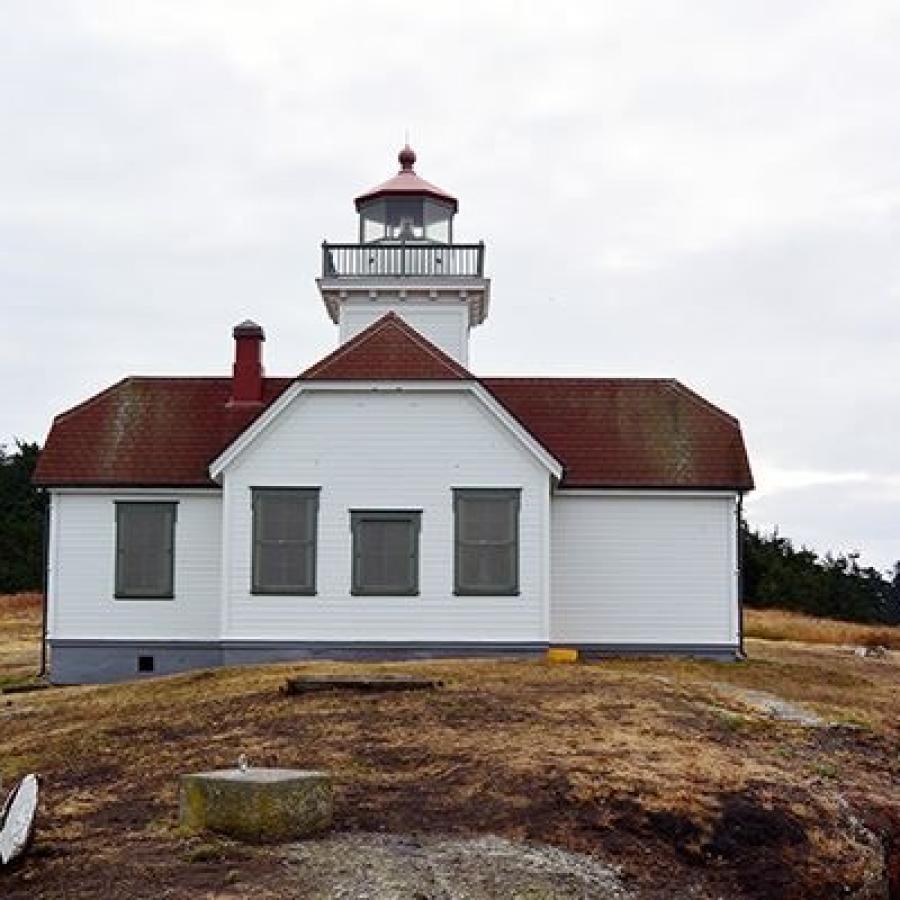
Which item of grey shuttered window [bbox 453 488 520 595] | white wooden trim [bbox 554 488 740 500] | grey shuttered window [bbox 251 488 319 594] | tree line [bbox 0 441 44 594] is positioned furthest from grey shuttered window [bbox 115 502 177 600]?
tree line [bbox 0 441 44 594]

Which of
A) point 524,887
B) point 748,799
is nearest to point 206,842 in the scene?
point 524,887

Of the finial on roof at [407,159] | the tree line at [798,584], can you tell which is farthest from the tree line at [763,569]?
the finial on roof at [407,159]

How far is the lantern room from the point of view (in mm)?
31625

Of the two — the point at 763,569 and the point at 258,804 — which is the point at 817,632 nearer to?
the point at 763,569

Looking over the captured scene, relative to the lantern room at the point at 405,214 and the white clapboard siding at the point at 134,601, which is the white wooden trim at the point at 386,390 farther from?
the lantern room at the point at 405,214

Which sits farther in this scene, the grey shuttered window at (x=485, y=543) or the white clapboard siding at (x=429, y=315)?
the white clapboard siding at (x=429, y=315)

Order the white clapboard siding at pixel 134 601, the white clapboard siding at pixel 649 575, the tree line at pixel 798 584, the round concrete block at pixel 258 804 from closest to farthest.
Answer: the round concrete block at pixel 258 804 → the white clapboard siding at pixel 134 601 → the white clapboard siding at pixel 649 575 → the tree line at pixel 798 584

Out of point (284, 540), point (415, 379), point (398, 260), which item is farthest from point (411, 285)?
point (284, 540)

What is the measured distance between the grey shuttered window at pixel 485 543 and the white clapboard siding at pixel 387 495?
133mm

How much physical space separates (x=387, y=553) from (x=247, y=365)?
217 inches

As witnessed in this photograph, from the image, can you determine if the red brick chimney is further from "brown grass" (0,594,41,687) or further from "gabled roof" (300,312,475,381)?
"brown grass" (0,594,41,687)

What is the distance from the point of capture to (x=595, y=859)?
1276 centimetres

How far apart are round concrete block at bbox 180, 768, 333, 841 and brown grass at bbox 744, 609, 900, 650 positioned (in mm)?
28599

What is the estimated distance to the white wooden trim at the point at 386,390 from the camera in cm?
2506
